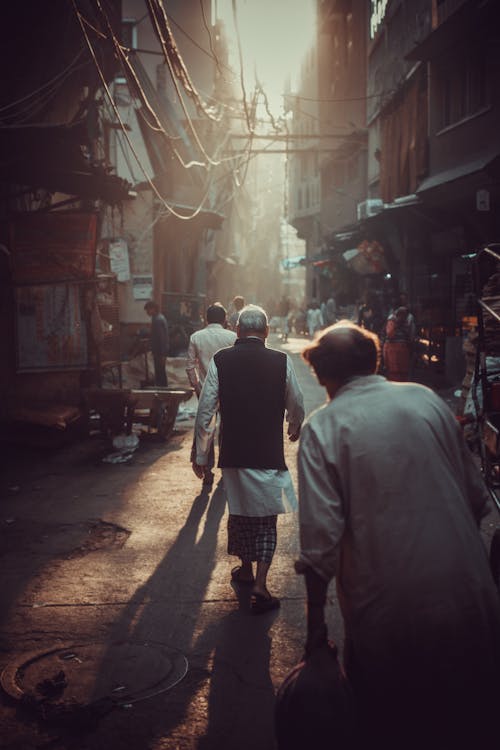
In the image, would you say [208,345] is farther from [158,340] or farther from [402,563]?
[158,340]

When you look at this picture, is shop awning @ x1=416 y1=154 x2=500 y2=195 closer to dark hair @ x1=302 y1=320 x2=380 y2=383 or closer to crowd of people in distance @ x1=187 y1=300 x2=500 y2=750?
dark hair @ x1=302 y1=320 x2=380 y2=383

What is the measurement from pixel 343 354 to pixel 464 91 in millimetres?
17071

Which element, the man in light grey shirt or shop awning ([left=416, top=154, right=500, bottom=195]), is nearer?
the man in light grey shirt

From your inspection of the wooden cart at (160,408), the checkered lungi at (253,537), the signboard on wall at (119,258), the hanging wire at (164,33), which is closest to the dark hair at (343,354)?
the checkered lungi at (253,537)

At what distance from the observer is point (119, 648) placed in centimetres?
466

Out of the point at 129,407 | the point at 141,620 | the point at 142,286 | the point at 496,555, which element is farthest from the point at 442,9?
the point at 141,620

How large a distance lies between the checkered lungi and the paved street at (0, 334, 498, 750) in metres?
Result: 0.29

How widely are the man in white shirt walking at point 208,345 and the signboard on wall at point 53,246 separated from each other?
3733 millimetres

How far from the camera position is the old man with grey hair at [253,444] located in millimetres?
5586

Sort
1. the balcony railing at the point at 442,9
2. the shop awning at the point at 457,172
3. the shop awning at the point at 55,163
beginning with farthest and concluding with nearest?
the balcony railing at the point at 442,9
the shop awning at the point at 457,172
the shop awning at the point at 55,163

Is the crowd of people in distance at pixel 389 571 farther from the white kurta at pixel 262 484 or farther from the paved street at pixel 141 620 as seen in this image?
the white kurta at pixel 262 484

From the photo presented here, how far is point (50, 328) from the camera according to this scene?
12.6 metres

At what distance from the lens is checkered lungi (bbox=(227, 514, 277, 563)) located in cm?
557

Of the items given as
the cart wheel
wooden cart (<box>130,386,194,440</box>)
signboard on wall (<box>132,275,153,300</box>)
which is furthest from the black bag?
signboard on wall (<box>132,275,153,300</box>)
